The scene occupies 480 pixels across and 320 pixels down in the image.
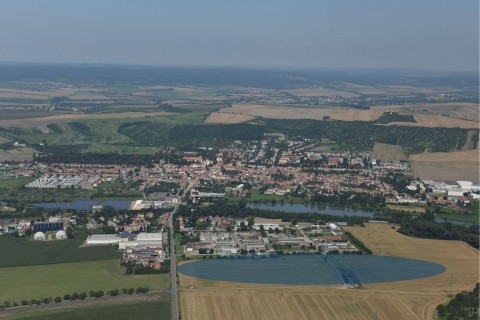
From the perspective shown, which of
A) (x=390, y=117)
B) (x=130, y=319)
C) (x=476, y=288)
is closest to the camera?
(x=130, y=319)

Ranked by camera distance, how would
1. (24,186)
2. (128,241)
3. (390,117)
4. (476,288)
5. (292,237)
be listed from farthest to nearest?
(390,117), (24,186), (292,237), (128,241), (476,288)

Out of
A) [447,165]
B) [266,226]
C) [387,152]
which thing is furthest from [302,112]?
[266,226]

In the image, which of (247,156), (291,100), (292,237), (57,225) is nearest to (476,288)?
(292,237)

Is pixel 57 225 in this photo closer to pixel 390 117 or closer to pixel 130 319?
pixel 130 319

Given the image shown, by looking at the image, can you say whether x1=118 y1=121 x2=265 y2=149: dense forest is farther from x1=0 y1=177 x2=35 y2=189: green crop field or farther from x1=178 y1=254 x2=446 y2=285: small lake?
x1=178 y1=254 x2=446 y2=285: small lake

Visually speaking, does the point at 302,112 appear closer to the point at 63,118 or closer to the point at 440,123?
the point at 440,123

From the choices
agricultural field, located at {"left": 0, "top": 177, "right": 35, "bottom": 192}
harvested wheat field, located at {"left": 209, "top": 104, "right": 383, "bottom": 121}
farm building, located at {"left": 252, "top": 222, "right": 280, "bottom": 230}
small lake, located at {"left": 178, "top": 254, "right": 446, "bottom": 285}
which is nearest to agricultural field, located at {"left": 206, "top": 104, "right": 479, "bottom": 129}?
harvested wheat field, located at {"left": 209, "top": 104, "right": 383, "bottom": 121}

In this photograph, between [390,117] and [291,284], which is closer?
[291,284]
